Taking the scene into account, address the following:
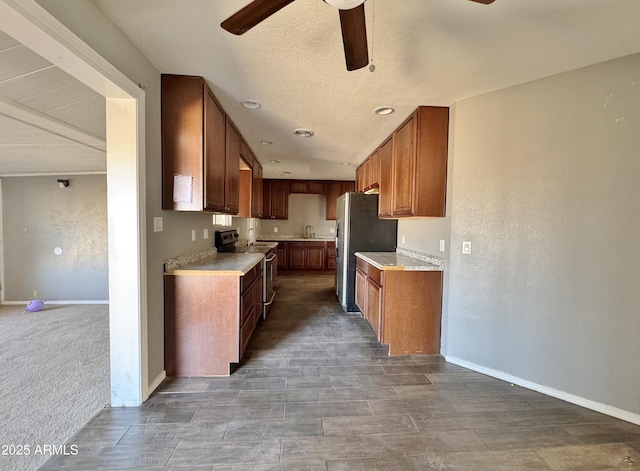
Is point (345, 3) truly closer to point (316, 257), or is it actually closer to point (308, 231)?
point (316, 257)

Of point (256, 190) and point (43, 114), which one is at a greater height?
point (43, 114)

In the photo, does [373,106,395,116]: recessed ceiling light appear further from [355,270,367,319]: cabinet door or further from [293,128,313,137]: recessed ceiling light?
[355,270,367,319]: cabinet door

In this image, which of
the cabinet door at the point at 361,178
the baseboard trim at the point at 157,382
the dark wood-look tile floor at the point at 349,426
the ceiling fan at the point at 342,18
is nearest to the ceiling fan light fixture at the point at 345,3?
the ceiling fan at the point at 342,18

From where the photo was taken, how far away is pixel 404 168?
2.76m

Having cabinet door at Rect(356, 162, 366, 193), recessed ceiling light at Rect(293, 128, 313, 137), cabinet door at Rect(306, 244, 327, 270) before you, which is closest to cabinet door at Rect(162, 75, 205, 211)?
recessed ceiling light at Rect(293, 128, 313, 137)

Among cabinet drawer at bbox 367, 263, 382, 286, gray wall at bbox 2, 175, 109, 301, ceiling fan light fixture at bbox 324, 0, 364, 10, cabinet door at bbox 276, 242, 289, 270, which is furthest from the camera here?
cabinet door at bbox 276, 242, 289, 270

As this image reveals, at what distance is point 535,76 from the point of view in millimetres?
1938

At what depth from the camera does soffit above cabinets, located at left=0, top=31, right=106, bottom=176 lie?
1.57 metres

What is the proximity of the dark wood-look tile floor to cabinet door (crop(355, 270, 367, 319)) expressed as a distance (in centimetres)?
90

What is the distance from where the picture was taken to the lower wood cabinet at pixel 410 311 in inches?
100

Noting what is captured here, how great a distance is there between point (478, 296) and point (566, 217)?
0.87 meters

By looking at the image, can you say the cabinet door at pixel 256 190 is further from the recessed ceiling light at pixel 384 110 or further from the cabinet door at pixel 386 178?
the recessed ceiling light at pixel 384 110

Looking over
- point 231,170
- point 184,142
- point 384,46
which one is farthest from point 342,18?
point 231,170

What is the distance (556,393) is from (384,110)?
2.70 metres
